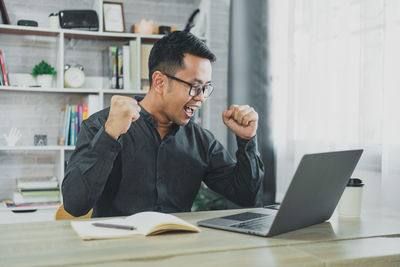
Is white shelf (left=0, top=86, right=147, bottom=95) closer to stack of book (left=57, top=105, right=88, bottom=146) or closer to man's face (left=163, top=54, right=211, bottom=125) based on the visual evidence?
stack of book (left=57, top=105, right=88, bottom=146)

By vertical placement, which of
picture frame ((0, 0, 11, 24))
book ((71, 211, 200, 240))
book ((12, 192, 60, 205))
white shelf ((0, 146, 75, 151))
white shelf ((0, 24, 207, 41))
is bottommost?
book ((12, 192, 60, 205))

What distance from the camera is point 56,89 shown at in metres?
2.99

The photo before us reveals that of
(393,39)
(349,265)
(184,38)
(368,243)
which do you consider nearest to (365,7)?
(393,39)

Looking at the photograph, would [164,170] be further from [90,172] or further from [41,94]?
[41,94]

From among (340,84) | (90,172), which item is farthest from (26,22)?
(340,84)

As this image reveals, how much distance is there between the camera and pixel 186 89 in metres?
1.78

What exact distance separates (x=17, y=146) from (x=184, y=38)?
1609 millimetres

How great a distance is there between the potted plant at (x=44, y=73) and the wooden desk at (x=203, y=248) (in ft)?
6.40

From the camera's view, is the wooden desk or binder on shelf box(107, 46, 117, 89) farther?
binder on shelf box(107, 46, 117, 89)

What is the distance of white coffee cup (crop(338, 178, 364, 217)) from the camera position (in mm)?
1454

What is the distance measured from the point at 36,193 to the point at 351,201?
2.17 m

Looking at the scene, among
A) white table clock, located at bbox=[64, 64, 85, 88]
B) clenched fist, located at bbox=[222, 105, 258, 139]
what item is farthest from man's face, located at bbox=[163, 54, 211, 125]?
white table clock, located at bbox=[64, 64, 85, 88]

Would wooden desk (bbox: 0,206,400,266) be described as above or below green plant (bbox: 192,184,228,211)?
above

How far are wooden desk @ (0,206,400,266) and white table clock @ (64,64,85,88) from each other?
6.31 ft
